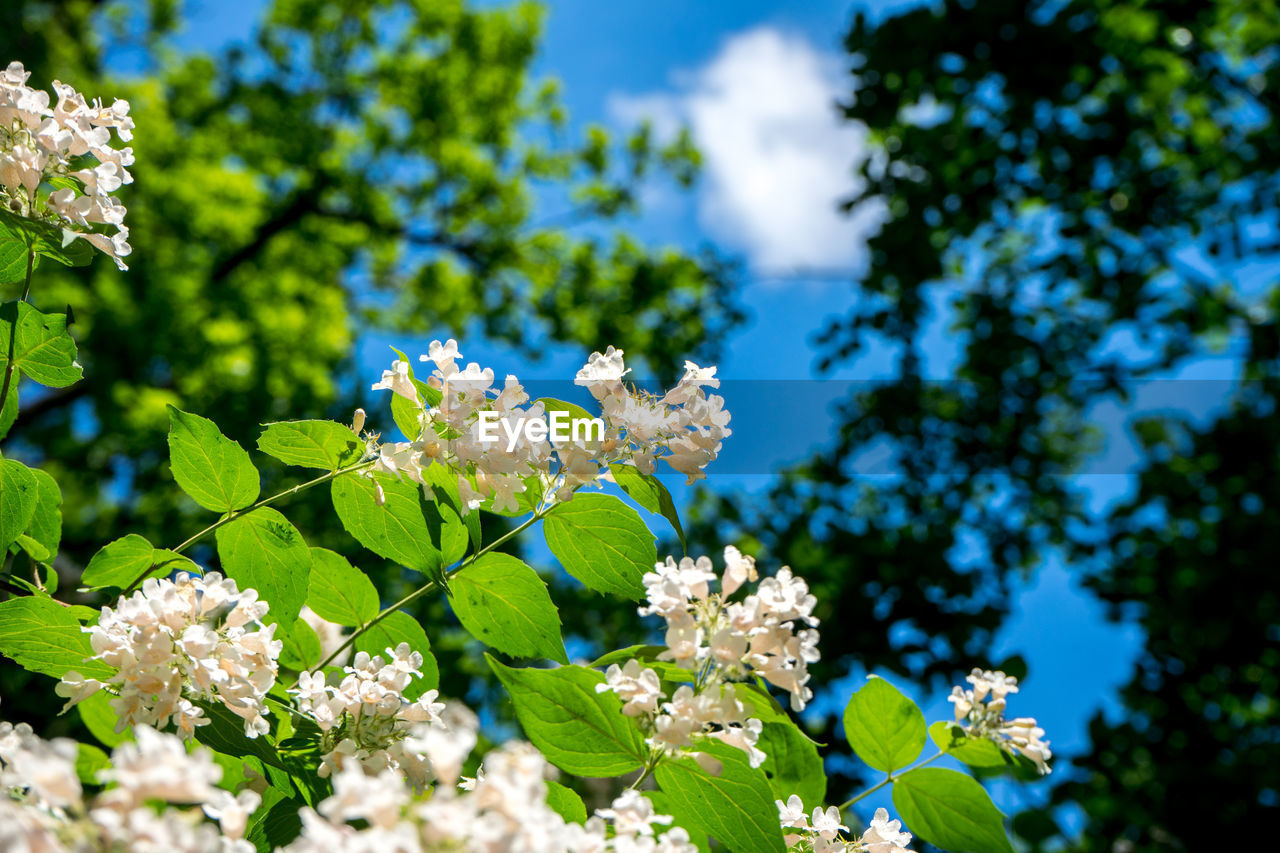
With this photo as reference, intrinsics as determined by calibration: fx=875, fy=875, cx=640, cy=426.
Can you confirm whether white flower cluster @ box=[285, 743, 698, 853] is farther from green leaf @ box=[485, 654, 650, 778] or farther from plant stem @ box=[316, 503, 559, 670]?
plant stem @ box=[316, 503, 559, 670]

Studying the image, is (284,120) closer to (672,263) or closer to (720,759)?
(672,263)

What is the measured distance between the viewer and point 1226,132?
7.37m

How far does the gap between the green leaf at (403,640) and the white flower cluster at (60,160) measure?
2.60 feet

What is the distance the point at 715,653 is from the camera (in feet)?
3.87

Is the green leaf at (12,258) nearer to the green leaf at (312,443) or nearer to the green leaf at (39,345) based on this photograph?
the green leaf at (39,345)

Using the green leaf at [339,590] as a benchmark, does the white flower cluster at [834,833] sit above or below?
below

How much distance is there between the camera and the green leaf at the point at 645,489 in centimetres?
154

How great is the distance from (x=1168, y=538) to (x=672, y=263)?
8274 mm

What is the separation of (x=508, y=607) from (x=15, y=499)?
78 centimetres

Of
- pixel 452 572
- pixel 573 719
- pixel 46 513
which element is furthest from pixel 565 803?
pixel 46 513

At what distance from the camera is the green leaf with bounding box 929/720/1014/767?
163 centimetres

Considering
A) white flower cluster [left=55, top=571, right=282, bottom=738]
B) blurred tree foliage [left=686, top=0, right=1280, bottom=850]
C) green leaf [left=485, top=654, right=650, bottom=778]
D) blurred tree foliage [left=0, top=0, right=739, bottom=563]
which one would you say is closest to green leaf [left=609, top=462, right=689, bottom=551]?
green leaf [left=485, top=654, right=650, bottom=778]

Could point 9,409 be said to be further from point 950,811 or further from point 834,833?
point 950,811

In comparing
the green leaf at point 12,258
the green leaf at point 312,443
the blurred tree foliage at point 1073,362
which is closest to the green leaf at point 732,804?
the green leaf at point 312,443
